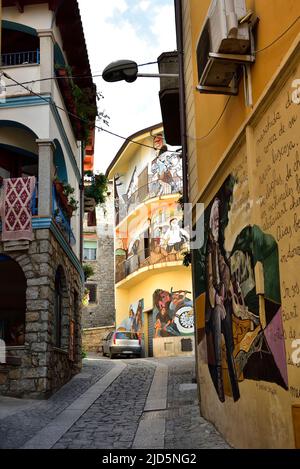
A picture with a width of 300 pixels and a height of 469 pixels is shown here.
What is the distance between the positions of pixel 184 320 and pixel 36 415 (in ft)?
58.8

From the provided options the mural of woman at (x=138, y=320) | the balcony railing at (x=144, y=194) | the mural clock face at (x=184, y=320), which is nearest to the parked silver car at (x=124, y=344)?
the mural clock face at (x=184, y=320)

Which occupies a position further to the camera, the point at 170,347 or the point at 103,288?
the point at 103,288

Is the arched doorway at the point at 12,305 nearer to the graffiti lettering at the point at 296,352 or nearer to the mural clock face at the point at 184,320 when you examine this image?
the mural clock face at the point at 184,320

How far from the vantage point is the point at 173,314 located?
1067 inches

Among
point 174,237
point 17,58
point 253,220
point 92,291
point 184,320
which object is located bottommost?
point 184,320

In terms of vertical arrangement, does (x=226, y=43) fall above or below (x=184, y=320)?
above

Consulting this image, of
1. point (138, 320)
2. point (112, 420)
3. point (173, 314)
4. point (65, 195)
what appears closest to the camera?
point (112, 420)

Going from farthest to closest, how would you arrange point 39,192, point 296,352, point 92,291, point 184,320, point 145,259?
point 92,291
point 145,259
point 184,320
point 39,192
point 296,352

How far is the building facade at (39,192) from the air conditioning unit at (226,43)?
6.81 m

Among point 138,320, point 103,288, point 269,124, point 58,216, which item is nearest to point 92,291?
point 103,288

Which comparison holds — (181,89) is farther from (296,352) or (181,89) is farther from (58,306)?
(296,352)

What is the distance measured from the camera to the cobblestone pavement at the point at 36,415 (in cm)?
725

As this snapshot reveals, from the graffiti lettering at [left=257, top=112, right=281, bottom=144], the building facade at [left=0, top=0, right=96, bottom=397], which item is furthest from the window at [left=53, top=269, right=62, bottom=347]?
the graffiti lettering at [left=257, top=112, right=281, bottom=144]
